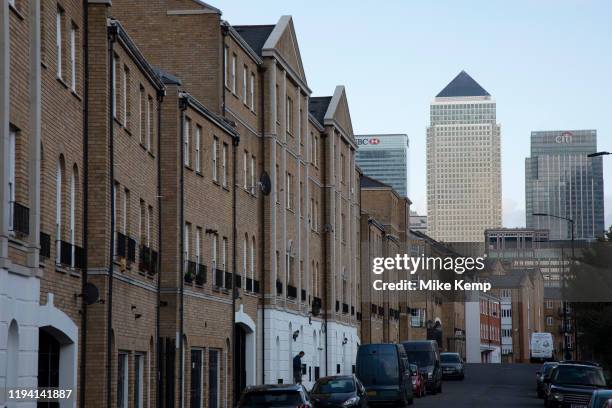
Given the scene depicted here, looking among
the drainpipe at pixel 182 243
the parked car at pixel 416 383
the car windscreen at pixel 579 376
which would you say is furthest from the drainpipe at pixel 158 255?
the parked car at pixel 416 383

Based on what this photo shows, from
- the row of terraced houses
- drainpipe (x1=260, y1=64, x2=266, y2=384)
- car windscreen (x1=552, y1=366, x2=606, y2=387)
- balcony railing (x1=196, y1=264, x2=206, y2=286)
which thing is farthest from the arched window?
drainpipe (x1=260, y1=64, x2=266, y2=384)

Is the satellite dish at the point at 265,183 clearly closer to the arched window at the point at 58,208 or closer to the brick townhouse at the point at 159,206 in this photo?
the brick townhouse at the point at 159,206

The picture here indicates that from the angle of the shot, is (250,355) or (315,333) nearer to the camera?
(250,355)

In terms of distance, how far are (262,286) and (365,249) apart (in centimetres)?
3143

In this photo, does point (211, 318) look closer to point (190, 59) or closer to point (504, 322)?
point (190, 59)

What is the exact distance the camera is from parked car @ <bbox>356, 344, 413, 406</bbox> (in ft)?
162

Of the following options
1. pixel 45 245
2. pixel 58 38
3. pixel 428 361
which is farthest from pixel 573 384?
pixel 428 361

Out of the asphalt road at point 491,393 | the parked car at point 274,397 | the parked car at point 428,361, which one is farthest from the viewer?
the parked car at point 428,361

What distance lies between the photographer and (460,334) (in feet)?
527

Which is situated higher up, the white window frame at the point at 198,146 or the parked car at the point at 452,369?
the white window frame at the point at 198,146

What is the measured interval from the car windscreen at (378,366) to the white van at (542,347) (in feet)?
284

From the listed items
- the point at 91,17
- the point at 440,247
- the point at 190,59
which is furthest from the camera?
the point at 440,247

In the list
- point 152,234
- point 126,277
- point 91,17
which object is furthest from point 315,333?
point 91,17

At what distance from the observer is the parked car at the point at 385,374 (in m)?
49.3
